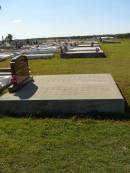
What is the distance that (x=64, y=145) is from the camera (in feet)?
21.6

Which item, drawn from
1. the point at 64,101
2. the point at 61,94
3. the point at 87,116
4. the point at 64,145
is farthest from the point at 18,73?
the point at 64,145

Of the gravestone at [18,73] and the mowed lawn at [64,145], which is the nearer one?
the mowed lawn at [64,145]

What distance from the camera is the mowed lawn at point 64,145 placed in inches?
222

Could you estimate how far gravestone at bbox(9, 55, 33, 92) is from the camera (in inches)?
414

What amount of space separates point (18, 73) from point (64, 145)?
4824 millimetres

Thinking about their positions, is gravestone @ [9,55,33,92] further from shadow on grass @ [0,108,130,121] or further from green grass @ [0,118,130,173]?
green grass @ [0,118,130,173]

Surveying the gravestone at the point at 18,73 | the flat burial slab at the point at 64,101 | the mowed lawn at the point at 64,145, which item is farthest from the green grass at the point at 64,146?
the gravestone at the point at 18,73

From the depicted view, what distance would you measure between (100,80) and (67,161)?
6.59 metres

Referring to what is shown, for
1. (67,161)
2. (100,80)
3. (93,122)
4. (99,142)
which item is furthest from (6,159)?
(100,80)

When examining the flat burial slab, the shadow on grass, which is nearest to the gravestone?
the flat burial slab

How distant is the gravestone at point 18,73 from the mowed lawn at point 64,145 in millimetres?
2114

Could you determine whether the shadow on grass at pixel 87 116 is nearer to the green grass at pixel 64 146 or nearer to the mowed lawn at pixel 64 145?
the mowed lawn at pixel 64 145

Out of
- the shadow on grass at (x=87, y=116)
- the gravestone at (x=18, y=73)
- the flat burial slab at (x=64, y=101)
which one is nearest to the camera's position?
the shadow on grass at (x=87, y=116)

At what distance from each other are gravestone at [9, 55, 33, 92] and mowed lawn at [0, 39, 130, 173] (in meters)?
2.11
